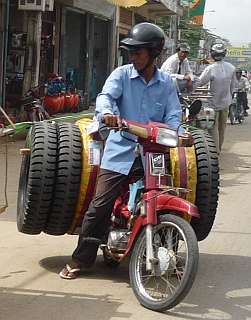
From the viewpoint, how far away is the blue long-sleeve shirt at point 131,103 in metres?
4.49

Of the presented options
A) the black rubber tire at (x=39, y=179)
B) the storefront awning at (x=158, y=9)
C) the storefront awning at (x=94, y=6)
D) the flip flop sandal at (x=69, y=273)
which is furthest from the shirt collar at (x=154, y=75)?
the storefront awning at (x=158, y=9)

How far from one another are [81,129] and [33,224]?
77 cm

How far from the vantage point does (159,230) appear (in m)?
4.29

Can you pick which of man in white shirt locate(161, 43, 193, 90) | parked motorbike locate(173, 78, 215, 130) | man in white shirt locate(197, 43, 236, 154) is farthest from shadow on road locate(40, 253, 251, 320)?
man in white shirt locate(197, 43, 236, 154)

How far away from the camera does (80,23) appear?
62.0 feet

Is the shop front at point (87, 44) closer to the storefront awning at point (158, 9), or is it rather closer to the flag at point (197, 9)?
the storefront awning at point (158, 9)

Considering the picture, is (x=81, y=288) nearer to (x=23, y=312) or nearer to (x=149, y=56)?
(x=23, y=312)

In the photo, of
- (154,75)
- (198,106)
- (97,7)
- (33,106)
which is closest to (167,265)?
(154,75)

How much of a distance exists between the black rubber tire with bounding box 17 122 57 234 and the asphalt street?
0.42 meters

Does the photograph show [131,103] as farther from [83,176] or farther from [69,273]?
[69,273]

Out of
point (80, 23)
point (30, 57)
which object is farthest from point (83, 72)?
point (30, 57)

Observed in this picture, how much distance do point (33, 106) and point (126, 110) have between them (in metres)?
8.10

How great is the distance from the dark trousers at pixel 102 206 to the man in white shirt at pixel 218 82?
20.1 ft

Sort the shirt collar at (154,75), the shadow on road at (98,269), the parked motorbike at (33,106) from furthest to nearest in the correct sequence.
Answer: the parked motorbike at (33,106), the shadow on road at (98,269), the shirt collar at (154,75)
